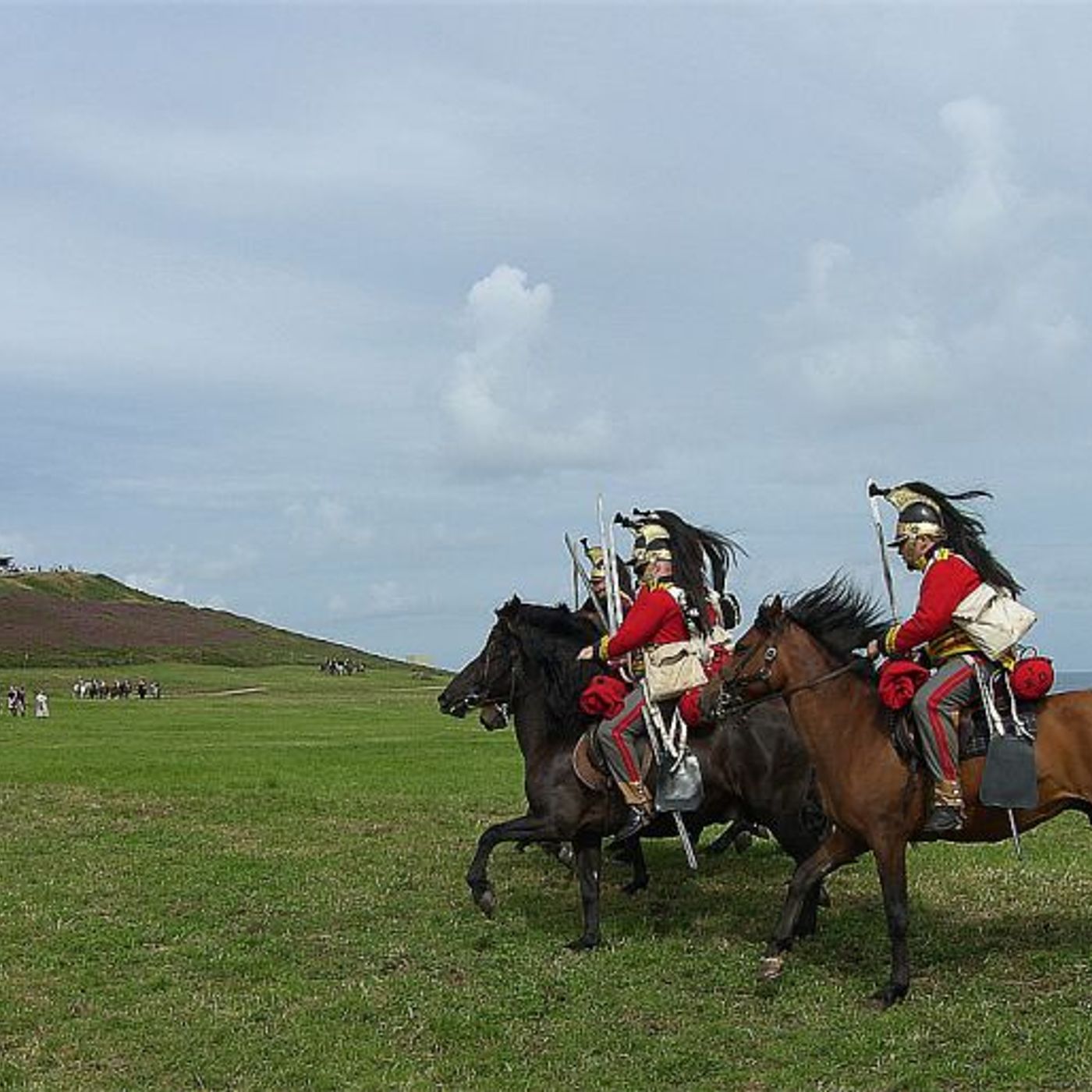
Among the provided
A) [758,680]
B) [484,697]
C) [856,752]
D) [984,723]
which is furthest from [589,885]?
[984,723]

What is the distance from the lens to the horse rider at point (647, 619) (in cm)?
1211

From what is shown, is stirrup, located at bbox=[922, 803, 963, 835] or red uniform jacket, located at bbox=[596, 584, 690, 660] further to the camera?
red uniform jacket, located at bbox=[596, 584, 690, 660]

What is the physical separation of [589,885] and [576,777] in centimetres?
95

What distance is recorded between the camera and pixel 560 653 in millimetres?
13320

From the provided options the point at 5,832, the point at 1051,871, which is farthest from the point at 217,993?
the point at 5,832

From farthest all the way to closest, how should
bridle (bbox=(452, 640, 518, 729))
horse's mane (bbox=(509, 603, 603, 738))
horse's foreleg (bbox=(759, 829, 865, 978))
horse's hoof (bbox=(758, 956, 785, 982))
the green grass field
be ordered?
1. bridle (bbox=(452, 640, 518, 729))
2. horse's mane (bbox=(509, 603, 603, 738))
3. horse's foreleg (bbox=(759, 829, 865, 978))
4. horse's hoof (bbox=(758, 956, 785, 982))
5. the green grass field

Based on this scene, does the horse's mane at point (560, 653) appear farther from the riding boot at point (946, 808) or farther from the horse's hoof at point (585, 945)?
the riding boot at point (946, 808)

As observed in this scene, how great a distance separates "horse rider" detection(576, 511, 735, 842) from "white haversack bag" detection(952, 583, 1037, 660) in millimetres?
2803

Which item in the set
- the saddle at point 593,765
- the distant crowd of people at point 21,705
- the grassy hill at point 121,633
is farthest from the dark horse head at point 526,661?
the grassy hill at point 121,633

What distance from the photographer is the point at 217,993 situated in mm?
10531

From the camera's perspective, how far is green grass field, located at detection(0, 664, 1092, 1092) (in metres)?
8.73

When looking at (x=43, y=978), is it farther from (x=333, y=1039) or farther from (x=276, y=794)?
(x=276, y=794)

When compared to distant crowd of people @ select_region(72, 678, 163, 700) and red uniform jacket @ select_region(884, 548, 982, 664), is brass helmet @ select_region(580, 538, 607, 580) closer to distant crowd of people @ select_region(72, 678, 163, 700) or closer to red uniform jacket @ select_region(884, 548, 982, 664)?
red uniform jacket @ select_region(884, 548, 982, 664)

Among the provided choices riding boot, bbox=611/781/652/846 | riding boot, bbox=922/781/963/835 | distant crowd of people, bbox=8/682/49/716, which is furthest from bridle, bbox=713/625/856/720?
distant crowd of people, bbox=8/682/49/716
